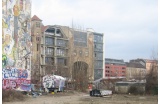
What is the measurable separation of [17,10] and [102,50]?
51.0 metres

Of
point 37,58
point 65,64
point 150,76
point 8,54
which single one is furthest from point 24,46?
point 65,64

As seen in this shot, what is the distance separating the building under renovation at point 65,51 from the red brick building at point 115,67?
23.2 meters

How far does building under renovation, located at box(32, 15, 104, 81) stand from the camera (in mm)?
56319

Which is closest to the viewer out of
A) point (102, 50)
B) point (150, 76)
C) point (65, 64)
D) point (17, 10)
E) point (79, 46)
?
point (17, 10)

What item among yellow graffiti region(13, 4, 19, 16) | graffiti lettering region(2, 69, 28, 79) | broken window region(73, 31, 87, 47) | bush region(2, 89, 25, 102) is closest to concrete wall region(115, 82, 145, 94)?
graffiti lettering region(2, 69, 28, 79)

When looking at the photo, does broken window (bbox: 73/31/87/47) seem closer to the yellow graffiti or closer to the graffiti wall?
the graffiti wall

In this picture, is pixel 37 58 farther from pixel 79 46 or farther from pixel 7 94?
pixel 7 94

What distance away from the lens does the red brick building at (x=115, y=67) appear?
10311cm

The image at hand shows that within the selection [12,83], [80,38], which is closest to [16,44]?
[12,83]

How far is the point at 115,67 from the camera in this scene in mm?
106062

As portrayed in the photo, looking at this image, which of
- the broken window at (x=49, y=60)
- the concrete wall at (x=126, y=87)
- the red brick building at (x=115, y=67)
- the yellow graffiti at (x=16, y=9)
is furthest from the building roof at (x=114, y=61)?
the yellow graffiti at (x=16, y=9)

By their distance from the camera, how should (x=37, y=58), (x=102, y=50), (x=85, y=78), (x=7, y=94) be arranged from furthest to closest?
(x=102, y=50) < (x=37, y=58) < (x=85, y=78) < (x=7, y=94)

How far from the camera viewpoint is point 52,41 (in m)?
64.6

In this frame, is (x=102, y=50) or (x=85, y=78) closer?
(x=85, y=78)
